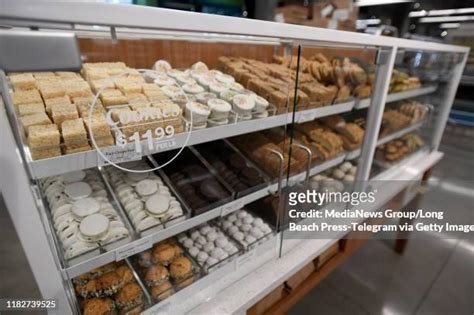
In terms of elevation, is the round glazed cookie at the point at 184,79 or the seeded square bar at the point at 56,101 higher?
the round glazed cookie at the point at 184,79

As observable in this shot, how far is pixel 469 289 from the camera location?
76.0 inches

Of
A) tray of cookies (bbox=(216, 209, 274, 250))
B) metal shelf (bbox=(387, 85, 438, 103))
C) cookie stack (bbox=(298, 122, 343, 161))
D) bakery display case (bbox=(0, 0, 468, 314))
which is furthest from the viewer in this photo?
metal shelf (bbox=(387, 85, 438, 103))

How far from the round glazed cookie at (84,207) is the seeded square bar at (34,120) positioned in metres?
0.26

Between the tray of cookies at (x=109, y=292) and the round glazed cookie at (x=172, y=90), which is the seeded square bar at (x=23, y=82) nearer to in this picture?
the round glazed cookie at (x=172, y=90)

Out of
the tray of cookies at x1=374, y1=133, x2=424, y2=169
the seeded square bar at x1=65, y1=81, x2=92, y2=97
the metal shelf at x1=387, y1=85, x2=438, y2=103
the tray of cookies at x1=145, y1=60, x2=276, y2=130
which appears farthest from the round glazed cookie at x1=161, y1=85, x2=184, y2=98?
the tray of cookies at x1=374, y1=133, x2=424, y2=169

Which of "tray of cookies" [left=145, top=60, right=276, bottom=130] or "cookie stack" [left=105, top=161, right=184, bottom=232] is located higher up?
"tray of cookies" [left=145, top=60, right=276, bottom=130]

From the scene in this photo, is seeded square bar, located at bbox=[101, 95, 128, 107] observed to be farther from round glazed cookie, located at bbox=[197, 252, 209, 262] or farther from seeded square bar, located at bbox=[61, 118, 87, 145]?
round glazed cookie, located at bbox=[197, 252, 209, 262]

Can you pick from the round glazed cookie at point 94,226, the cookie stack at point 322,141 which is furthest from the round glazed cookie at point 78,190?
the cookie stack at point 322,141

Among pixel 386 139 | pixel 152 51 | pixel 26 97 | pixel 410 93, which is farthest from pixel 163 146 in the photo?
pixel 410 93

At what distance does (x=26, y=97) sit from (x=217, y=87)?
0.59 meters

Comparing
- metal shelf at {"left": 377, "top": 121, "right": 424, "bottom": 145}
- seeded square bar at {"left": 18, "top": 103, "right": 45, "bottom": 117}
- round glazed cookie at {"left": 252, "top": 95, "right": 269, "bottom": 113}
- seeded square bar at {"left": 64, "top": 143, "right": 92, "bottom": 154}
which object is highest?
seeded square bar at {"left": 18, "top": 103, "right": 45, "bottom": 117}

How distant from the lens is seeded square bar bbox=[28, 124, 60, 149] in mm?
534

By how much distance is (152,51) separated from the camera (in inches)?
46.5

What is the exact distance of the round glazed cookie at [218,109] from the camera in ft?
2.69
